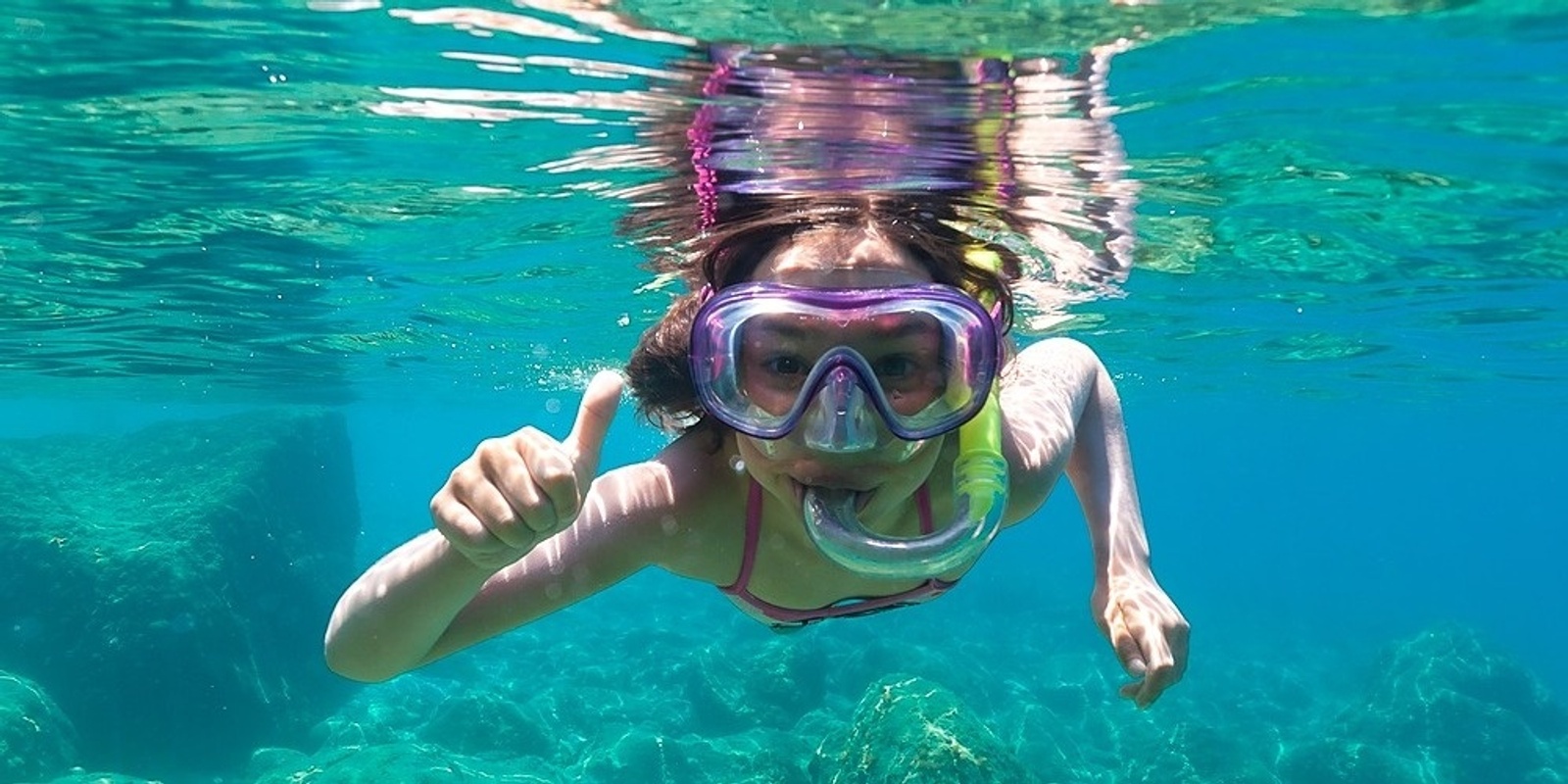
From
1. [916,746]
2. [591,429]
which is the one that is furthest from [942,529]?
[916,746]

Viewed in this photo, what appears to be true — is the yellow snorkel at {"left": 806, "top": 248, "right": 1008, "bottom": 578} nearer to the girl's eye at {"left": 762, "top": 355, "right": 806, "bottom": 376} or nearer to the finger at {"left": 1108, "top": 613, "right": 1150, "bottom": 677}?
the girl's eye at {"left": 762, "top": 355, "right": 806, "bottom": 376}

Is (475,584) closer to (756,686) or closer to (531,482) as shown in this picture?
(531,482)

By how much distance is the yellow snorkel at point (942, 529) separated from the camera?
3494 mm

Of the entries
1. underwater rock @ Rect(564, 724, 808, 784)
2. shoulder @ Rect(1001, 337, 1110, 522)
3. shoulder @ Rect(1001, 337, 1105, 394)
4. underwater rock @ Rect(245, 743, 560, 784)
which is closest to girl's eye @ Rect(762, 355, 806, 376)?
shoulder @ Rect(1001, 337, 1110, 522)

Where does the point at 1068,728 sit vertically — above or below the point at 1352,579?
above

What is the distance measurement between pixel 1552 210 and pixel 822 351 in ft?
35.0

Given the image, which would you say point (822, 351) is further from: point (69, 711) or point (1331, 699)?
point (1331, 699)

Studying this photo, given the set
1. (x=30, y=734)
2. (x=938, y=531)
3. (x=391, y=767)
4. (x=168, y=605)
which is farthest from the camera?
(x=168, y=605)

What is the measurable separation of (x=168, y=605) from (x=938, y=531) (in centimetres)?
1776

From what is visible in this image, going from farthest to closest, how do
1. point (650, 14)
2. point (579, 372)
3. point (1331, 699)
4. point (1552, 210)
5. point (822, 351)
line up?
point (579, 372)
point (1331, 699)
point (1552, 210)
point (650, 14)
point (822, 351)

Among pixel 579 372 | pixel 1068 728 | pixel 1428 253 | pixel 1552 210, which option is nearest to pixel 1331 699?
pixel 1068 728

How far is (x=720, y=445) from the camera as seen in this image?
4.54m

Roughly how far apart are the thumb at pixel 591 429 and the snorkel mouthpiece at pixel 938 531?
109cm

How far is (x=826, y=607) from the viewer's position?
4.84 m
